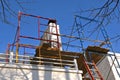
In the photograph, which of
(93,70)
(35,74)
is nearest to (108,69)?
(93,70)

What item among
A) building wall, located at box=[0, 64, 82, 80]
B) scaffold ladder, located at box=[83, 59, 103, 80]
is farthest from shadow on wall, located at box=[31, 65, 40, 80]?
scaffold ladder, located at box=[83, 59, 103, 80]

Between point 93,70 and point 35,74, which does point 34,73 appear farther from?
point 93,70

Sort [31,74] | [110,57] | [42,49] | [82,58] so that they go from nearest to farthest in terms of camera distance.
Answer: [31,74], [42,49], [82,58], [110,57]

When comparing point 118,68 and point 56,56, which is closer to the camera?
point 56,56

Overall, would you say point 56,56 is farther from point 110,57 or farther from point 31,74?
point 110,57

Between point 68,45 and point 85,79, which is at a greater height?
point 68,45

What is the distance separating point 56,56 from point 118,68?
3.87 meters

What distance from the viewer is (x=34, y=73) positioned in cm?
1070

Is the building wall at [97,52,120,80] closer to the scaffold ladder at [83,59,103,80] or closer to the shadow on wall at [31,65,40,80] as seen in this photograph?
the scaffold ladder at [83,59,103,80]

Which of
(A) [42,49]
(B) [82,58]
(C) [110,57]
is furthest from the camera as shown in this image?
(C) [110,57]

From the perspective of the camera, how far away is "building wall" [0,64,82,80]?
407 inches

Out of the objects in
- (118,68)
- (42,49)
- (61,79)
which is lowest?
(61,79)

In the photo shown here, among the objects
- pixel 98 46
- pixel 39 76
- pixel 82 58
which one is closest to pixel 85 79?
pixel 82 58

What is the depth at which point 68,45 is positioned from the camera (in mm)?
14742
